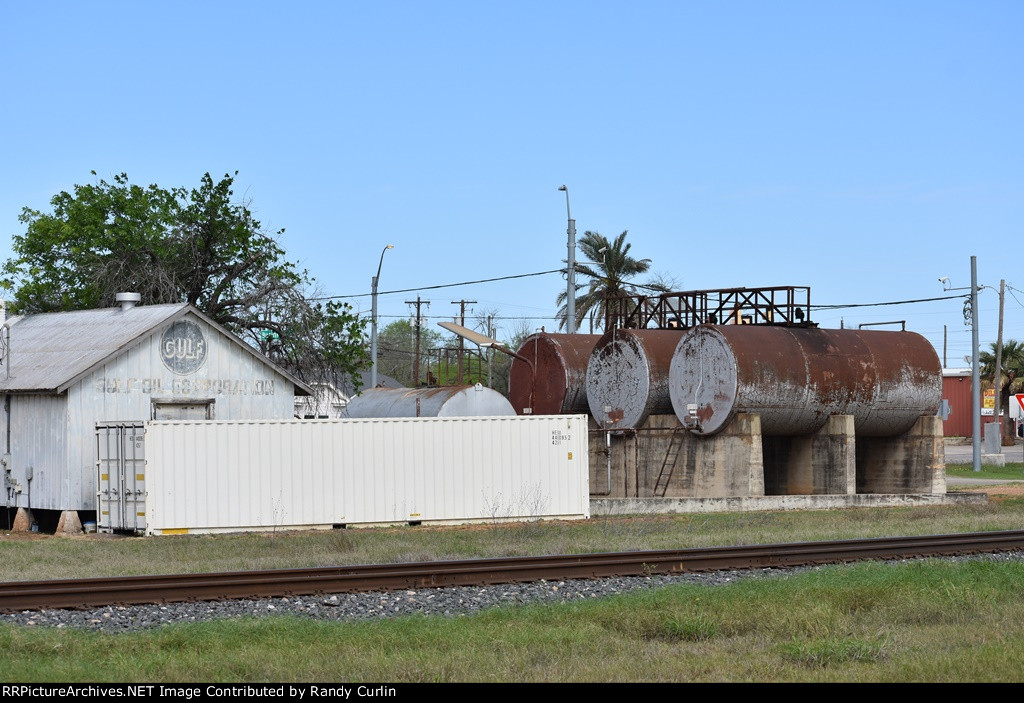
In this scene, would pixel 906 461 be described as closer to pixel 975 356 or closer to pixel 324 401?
pixel 975 356

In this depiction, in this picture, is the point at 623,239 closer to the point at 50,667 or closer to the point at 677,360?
the point at 677,360

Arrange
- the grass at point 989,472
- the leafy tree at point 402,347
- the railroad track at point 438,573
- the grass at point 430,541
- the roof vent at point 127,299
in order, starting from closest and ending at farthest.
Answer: the railroad track at point 438,573, the grass at point 430,541, the roof vent at point 127,299, the grass at point 989,472, the leafy tree at point 402,347

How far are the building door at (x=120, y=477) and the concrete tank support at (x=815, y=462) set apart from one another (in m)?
17.8

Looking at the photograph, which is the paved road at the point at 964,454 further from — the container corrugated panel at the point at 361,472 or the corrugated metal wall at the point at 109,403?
the corrugated metal wall at the point at 109,403

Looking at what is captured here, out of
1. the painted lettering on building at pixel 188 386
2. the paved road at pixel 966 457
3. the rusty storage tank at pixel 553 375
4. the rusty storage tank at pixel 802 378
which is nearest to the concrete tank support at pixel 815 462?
the rusty storage tank at pixel 802 378

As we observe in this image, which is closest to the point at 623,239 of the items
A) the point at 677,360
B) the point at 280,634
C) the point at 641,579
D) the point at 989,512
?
the point at 677,360

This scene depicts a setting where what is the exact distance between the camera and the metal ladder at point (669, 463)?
3512 cm

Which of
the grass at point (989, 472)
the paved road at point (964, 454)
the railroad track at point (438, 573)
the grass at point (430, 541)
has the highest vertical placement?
the railroad track at point (438, 573)

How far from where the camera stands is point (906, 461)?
36.6 meters

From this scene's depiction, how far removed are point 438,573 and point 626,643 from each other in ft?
15.0

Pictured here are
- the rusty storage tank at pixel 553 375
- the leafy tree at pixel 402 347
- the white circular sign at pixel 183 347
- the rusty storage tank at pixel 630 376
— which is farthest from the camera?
the leafy tree at pixel 402 347

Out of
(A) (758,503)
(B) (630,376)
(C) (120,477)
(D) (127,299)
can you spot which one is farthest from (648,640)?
(B) (630,376)

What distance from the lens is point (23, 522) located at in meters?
28.2

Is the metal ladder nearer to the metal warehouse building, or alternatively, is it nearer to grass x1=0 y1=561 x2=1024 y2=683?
the metal warehouse building
